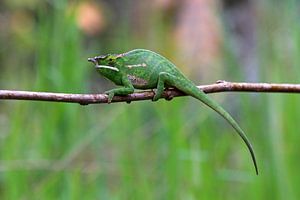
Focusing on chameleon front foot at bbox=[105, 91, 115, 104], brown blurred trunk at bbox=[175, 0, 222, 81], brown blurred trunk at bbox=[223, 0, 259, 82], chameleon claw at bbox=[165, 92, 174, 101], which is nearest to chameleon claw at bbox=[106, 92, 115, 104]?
chameleon front foot at bbox=[105, 91, 115, 104]

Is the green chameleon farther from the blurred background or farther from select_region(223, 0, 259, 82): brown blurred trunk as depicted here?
select_region(223, 0, 259, 82): brown blurred trunk

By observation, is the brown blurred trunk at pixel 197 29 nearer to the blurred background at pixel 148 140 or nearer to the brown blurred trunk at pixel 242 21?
the brown blurred trunk at pixel 242 21

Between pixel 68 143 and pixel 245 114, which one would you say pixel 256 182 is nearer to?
pixel 245 114

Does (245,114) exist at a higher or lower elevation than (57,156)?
higher

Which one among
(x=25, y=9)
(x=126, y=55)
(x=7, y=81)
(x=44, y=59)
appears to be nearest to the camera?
(x=126, y=55)

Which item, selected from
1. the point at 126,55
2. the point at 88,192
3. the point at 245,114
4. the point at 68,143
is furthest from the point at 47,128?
the point at 126,55

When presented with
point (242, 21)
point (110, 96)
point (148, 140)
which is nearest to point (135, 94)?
point (110, 96)

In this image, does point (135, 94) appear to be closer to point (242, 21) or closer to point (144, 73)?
point (144, 73)
